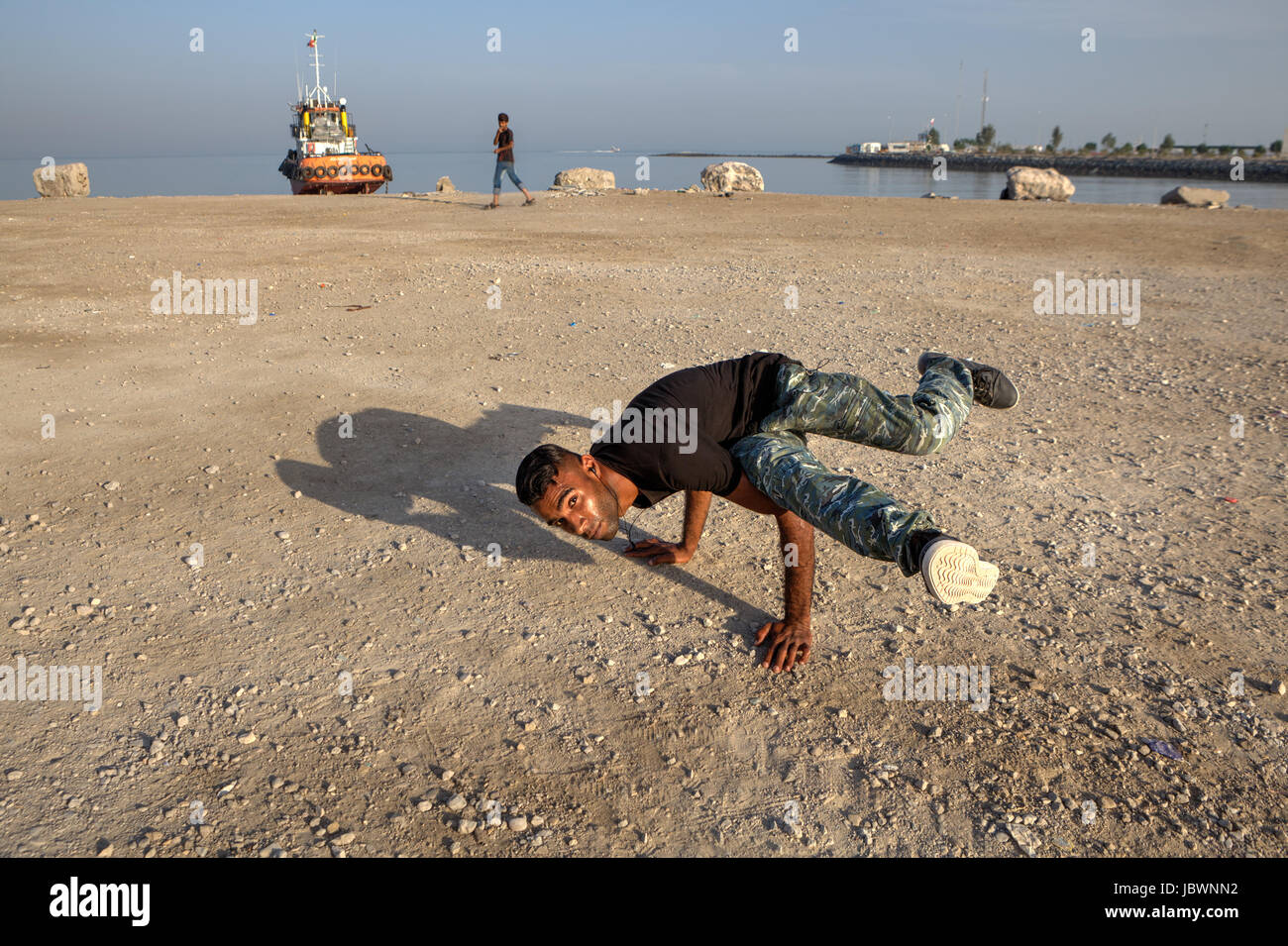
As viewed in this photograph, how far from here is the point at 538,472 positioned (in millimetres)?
3480

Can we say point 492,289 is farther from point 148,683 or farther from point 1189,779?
point 1189,779

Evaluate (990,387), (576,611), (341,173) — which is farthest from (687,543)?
(341,173)

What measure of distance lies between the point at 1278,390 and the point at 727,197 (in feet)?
50.5

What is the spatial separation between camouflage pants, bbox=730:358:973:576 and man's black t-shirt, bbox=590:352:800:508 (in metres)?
0.09

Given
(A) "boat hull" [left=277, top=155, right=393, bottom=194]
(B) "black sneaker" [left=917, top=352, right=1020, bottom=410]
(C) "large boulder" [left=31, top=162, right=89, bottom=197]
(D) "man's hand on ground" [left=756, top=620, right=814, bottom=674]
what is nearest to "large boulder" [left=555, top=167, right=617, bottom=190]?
(A) "boat hull" [left=277, top=155, right=393, bottom=194]

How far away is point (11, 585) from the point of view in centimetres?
377

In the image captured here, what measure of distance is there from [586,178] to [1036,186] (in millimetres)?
11413

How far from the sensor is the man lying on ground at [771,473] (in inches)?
122

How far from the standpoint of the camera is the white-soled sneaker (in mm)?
2832

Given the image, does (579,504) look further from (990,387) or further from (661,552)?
(990,387)

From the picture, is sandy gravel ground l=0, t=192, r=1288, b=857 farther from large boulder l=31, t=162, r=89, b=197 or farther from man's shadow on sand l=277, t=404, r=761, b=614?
large boulder l=31, t=162, r=89, b=197

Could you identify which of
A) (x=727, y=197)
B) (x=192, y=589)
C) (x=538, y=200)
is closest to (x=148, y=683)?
(x=192, y=589)

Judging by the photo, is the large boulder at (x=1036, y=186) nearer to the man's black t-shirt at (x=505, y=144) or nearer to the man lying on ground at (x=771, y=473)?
the man's black t-shirt at (x=505, y=144)

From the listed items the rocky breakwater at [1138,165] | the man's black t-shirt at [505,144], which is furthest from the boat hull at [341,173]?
the rocky breakwater at [1138,165]
